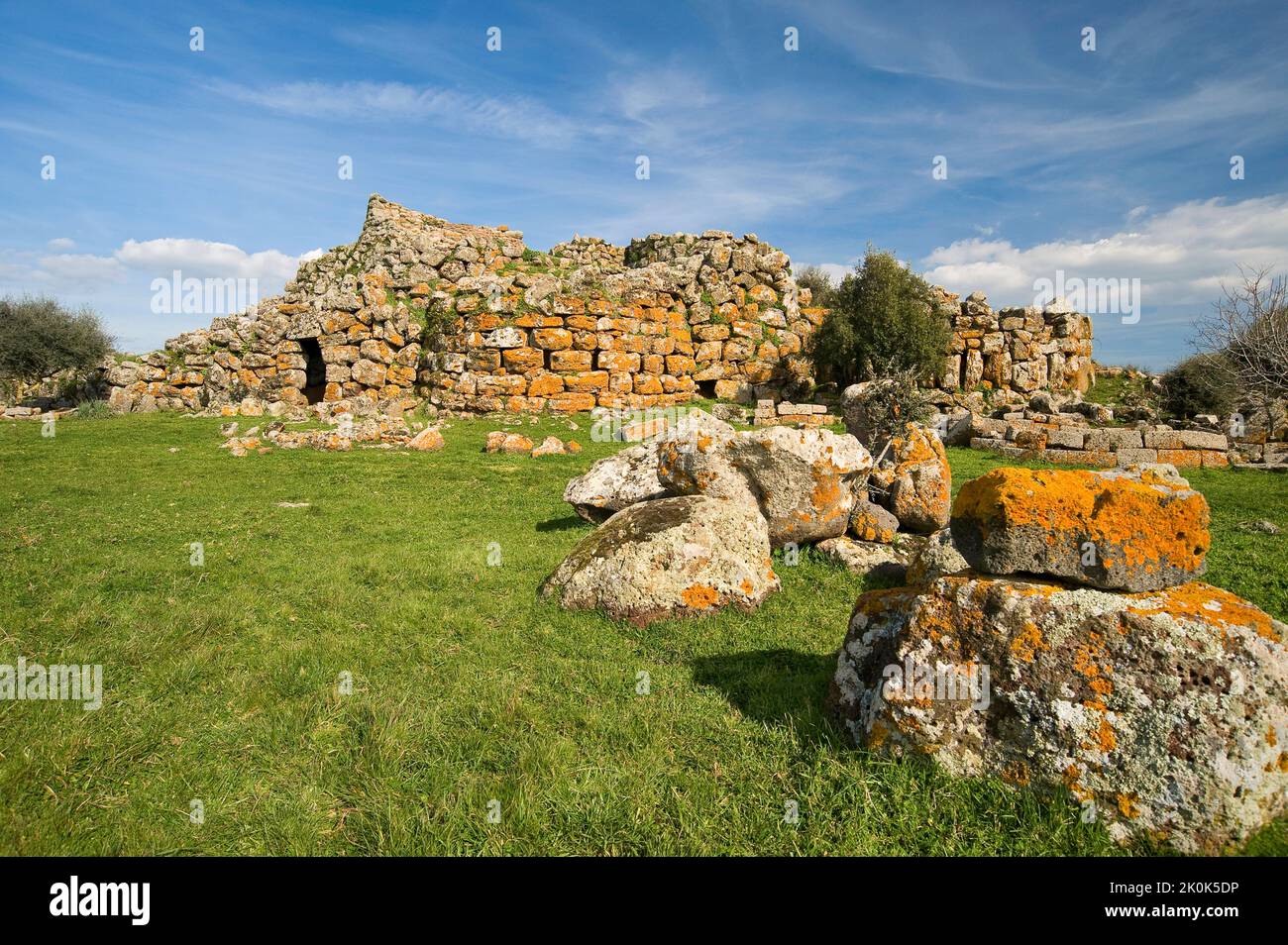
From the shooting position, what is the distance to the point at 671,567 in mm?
7176

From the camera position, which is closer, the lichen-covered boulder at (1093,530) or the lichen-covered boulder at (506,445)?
the lichen-covered boulder at (1093,530)

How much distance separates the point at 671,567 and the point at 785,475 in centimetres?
278

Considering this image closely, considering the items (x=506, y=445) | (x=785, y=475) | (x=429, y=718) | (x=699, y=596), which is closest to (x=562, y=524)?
(x=785, y=475)

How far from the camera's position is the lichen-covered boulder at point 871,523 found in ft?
32.3

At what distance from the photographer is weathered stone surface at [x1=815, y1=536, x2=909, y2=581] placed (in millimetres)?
8805

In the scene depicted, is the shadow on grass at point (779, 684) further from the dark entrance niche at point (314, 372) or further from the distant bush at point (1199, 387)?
the dark entrance niche at point (314, 372)

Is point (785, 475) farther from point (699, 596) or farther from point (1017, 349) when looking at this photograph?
point (1017, 349)

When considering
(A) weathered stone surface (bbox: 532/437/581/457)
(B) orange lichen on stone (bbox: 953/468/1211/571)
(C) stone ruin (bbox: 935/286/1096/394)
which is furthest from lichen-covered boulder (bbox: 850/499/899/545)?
(C) stone ruin (bbox: 935/286/1096/394)

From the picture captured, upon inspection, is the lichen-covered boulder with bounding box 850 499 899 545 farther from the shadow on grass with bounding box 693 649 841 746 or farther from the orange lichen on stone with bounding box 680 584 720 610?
the shadow on grass with bounding box 693 649 841 746

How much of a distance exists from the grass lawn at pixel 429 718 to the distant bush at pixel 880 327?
20.4 meters

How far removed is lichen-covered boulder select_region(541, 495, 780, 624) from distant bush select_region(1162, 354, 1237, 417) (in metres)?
25.8

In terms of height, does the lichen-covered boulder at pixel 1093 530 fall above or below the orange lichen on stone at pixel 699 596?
above

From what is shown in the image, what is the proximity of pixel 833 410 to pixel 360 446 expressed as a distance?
19089 mm

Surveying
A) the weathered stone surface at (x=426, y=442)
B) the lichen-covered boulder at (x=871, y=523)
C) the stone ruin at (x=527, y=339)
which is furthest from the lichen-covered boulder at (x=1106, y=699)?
the stone ruin at (x=527, y=339)
